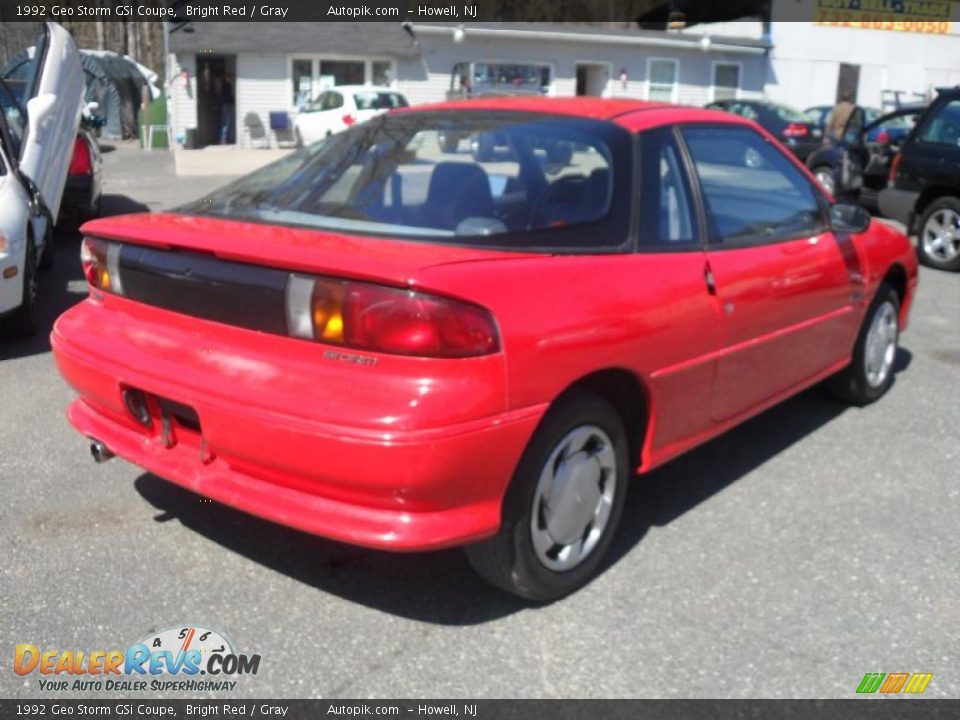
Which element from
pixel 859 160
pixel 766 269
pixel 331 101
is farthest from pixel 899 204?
pixel 331 101

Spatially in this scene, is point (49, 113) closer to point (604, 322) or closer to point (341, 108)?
point (604, 322)

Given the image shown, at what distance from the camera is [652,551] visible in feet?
Answer: 11.9

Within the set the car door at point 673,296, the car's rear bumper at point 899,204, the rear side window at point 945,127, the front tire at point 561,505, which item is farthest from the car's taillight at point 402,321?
the rear side window at point 945,127

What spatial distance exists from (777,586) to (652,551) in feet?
1.48

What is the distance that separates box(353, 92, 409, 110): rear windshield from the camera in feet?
78.0

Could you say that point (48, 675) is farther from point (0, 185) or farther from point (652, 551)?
point (0, 185)

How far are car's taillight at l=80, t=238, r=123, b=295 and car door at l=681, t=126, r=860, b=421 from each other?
206 centimetres

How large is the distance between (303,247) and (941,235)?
8.65 metres

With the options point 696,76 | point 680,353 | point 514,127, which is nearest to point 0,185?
point 514,127

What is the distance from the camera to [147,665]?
9.41ft

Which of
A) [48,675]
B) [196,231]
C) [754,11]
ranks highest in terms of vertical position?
[754,11]
